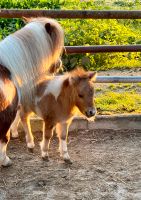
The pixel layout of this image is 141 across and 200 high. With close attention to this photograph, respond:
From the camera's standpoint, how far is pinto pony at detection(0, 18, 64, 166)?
14.5 feet

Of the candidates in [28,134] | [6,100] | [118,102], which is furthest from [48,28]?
[118,102]

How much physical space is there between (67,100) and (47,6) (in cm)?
1276

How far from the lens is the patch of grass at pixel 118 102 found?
647cm

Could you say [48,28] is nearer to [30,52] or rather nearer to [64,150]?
[30,52]

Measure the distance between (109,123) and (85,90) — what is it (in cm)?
129

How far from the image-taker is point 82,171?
4941 mm

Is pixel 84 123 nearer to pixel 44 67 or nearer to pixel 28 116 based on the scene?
pixel 28 116

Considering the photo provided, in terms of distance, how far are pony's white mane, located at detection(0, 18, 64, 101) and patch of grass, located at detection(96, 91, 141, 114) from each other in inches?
69.9

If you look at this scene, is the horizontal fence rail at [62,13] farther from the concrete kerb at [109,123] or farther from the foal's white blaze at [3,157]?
the foal's white blaze at [3,157]

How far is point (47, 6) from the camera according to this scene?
56.9 feet

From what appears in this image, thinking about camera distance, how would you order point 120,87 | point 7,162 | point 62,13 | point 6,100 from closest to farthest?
1. point 6,100
2. point 7,162
3. point 62,13
4. point 120,87

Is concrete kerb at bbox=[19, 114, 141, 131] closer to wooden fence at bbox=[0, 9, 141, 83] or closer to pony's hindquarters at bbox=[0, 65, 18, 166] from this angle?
A: wooden fence at bbox=[0, 9, 141, 83]

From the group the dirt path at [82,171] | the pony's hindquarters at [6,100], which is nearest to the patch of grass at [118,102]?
the dirt path at [82,171]

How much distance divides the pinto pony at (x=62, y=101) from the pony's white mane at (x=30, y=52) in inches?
11.2
